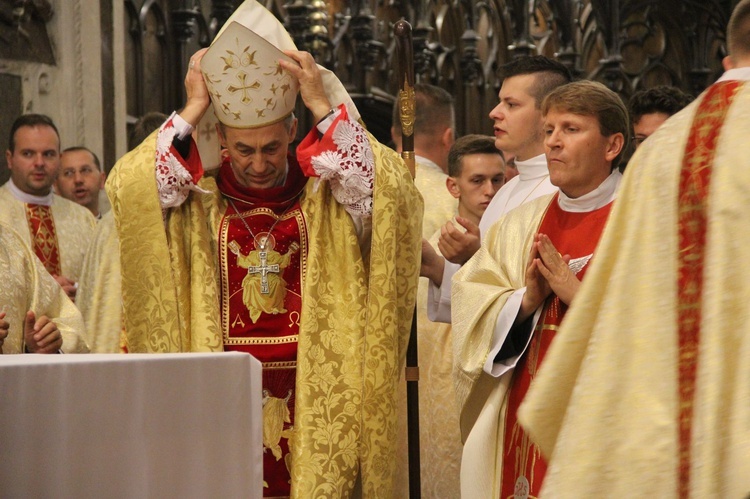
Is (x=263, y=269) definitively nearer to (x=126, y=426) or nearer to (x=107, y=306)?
(x=126, y=426)

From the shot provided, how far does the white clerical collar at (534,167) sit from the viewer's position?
4848 millimetres

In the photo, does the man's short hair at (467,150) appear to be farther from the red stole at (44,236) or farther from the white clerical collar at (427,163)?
the red stole at (44,236)

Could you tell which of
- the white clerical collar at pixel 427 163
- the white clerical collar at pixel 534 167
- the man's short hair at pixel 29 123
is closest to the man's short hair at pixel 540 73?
the white clerical collar at pixel 534 167

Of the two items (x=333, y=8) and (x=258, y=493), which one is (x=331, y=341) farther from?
(x=333, y=8)

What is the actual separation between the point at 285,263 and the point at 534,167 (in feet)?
3.72

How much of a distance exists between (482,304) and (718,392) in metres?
1.49

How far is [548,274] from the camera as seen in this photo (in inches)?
145

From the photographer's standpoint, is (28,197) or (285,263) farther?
(28,197)

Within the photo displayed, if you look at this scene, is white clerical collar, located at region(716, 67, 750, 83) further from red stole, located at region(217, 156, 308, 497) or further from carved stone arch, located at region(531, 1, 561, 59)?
carved stone arch, located at region(531, 1, 561, 59)

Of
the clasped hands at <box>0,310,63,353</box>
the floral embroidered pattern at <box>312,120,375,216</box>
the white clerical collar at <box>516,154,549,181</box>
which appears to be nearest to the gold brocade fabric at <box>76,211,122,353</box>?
the clasped hands at <box>0,310,63,353</box>

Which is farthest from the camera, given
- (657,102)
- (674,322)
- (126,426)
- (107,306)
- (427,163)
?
(427,163)

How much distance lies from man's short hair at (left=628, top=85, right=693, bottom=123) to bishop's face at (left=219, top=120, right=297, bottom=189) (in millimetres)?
1872

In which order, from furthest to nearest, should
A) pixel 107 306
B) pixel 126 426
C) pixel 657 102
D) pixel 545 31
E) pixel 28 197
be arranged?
1. pixel 545 31
2. pixel 28 197
3. pixel 657 102
4. pixel 107 306
5. pixel 126 426

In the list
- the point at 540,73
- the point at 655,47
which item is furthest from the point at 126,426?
the point at 655,47
